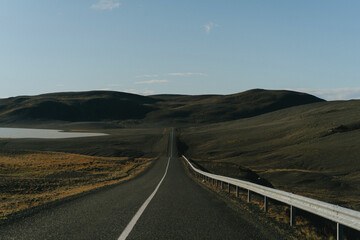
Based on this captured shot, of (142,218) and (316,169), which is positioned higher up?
(142,218)

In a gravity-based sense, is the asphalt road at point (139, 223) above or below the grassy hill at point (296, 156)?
above

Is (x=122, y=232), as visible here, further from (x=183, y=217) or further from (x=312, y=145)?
(x=312, y=145)

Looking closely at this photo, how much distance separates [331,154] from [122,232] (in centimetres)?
5267

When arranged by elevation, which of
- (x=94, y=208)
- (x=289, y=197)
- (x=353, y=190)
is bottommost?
(x=353, y=190)

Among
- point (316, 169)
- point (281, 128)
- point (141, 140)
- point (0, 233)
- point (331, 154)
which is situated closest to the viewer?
point (0, 233)

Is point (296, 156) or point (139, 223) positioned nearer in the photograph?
point (139, 223)

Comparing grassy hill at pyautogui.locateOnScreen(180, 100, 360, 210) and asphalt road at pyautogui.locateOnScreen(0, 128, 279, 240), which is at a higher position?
asphalt road at pyautogui.locateOnScreen(0, 128, 279, 240)

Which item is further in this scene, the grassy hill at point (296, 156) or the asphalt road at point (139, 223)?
the grassy hill at point (296, 156)

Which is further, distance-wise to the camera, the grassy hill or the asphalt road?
the grassy hill

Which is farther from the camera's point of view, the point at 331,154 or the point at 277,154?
the point at 277,154

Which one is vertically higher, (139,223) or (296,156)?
(139,223)

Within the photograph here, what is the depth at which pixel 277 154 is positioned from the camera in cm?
6141

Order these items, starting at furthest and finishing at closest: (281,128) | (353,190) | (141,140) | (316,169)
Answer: (141,140)
(281,128)
(316,169)
(353,190)

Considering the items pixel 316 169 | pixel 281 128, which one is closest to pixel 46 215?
pixel 316 169
